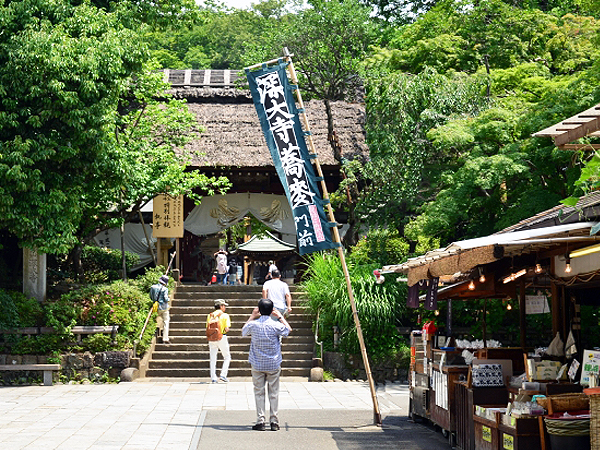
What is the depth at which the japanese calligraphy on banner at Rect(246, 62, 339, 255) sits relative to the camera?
11.0 m

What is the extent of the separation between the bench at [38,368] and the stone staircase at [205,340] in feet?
7.39

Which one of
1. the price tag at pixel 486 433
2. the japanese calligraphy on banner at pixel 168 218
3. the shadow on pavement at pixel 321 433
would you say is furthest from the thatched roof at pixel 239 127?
the price tag at pixel 486 433

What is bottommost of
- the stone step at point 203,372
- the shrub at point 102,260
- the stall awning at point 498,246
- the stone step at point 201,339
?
the stone step at point 203,372

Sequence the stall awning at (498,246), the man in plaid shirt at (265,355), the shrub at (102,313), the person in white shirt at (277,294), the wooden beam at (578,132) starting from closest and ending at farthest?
the wooden beam at (578,132), the stall awning at (498,246), the man in plaid shirt at (265,355), the person in white shirt at (277,294), the shrub at (102,313)

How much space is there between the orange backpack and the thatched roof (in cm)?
764

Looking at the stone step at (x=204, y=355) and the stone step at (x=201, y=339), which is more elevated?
the stone step at (x=201, y=339)

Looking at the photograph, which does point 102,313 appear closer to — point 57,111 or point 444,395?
point 57,111

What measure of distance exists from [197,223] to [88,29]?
10.3 metres

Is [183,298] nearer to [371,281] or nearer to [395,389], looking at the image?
[371,281]

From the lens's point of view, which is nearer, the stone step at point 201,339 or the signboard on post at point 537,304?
the signboard on post at point 537,304

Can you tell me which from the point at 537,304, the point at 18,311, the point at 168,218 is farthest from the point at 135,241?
the point at 537,304

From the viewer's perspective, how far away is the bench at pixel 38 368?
55.7ft

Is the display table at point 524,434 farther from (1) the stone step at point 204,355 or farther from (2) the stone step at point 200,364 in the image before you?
(1) the stone step at point 204,355

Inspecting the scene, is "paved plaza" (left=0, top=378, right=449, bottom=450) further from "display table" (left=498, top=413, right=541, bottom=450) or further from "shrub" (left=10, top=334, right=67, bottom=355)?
"display table" (left=498, top=413, right=541, bottom=450)
